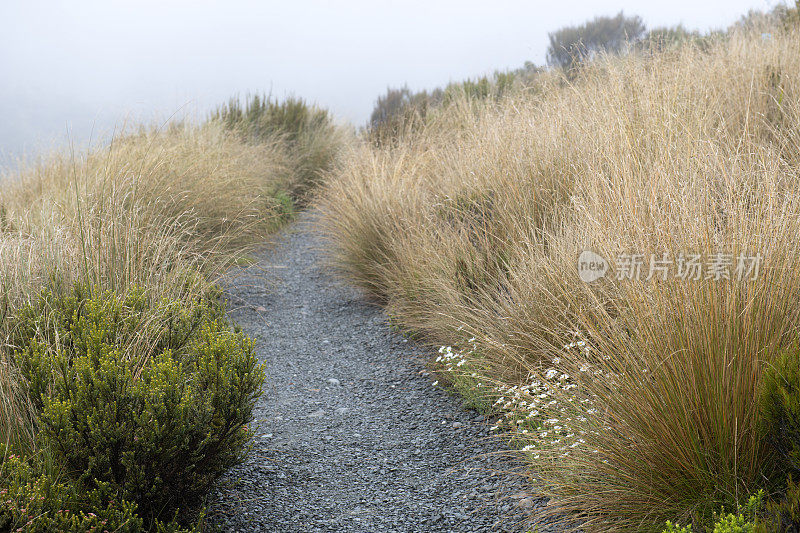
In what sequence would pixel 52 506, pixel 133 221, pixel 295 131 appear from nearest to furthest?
pixel 52 506 → pixel 133 221 → pixel 295 131

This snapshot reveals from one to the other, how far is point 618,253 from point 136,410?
6.25 feet

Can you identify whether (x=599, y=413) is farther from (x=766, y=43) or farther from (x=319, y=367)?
(x=766, y=43)

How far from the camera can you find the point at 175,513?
7.94 ft

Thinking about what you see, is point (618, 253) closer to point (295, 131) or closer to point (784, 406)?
point (784, 406)

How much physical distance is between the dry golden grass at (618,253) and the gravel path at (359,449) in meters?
0.32

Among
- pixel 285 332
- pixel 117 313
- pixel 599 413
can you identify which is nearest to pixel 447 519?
pixel 599 413

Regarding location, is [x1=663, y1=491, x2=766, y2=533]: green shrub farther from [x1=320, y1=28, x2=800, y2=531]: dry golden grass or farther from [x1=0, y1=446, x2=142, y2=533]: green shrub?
[x1=0, y1=446, x2=142, y2=533]: green shrub

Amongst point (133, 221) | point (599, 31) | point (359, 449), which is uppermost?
point (599, 31)

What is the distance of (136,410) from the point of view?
89.0 inches

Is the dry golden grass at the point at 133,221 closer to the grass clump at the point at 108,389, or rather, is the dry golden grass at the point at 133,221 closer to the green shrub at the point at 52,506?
the grass clump at the point at 108,389

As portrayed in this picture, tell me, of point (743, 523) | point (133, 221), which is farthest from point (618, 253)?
point (133, 221)

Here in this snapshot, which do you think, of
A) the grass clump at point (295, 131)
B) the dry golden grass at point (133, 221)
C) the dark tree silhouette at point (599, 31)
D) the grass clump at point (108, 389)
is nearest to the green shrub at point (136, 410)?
the grass clump at point (108, 389)

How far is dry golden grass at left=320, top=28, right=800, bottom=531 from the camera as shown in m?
2.08

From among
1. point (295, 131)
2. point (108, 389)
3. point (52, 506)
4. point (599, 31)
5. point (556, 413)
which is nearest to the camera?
point (52, 506)
